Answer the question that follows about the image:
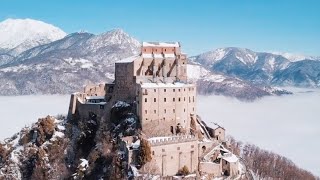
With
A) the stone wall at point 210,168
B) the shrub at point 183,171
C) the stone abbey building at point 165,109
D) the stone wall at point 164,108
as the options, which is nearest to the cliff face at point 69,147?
the stone wall at point 164,108

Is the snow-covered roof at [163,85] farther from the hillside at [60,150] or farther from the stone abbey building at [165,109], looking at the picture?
the hillside at [60,150]

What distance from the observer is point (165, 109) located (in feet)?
343

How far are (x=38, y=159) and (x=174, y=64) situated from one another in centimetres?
4496

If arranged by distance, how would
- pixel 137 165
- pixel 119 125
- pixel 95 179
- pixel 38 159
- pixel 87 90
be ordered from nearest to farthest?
1. pixel 137 165
2. pixel 95 179
3. pixel 119 125
4. pixel 38 159
5. pixel 87 90

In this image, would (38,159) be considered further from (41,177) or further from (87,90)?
(87,90)

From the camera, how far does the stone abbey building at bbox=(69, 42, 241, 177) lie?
9581 cm

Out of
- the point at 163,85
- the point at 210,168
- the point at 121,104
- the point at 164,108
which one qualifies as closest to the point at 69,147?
the point at 121,104

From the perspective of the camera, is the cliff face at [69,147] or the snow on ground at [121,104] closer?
the cliff face at [69,147]

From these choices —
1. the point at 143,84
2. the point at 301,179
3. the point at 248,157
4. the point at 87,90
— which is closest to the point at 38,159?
the point at 87,90

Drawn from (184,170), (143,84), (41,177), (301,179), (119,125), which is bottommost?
(301,179)

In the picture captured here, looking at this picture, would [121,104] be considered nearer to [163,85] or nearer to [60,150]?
[163,85]

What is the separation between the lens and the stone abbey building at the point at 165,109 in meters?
95.8

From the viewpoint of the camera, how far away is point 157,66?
381 ft

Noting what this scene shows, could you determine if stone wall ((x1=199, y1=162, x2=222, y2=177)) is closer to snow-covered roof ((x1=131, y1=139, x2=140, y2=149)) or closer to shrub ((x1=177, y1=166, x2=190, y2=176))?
shrub ((x1=177, y1=166, x2=190, y2=176))
